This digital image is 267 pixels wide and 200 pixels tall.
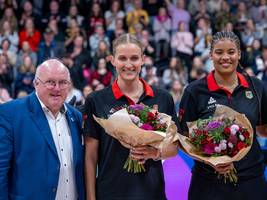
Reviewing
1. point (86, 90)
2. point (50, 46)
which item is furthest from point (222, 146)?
point (50, 46)

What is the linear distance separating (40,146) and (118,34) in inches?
424

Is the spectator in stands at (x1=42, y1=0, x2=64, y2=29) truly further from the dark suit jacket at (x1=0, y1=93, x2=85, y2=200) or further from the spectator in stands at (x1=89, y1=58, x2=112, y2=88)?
the dark suit jacket at (x1=0, y1=93, x2=85, y2=200)

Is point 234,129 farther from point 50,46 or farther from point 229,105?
point 50,46

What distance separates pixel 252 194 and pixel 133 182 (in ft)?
3.02

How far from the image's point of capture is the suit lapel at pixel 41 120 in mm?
3973

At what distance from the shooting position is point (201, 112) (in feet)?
14.4

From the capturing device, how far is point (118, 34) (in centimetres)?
1453

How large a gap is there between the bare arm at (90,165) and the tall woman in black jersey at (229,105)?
2.35 feet

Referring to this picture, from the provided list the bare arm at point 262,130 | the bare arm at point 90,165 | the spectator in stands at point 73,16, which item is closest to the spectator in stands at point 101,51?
the spectator in stands at point 73,16

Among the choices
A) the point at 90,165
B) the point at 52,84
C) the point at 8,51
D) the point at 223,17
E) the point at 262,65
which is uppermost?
the point at 223,17

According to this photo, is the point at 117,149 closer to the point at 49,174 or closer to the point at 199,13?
the point at 49,174

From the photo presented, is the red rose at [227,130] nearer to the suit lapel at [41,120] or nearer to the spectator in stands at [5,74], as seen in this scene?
the suit lapel at [41,120]

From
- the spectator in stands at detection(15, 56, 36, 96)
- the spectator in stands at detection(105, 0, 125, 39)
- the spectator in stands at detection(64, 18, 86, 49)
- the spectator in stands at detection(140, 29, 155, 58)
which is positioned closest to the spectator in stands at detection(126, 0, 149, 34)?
the spectator in stands at detection(105, 0, 125, 39)

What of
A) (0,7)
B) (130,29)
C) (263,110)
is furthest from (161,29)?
(263,110)
